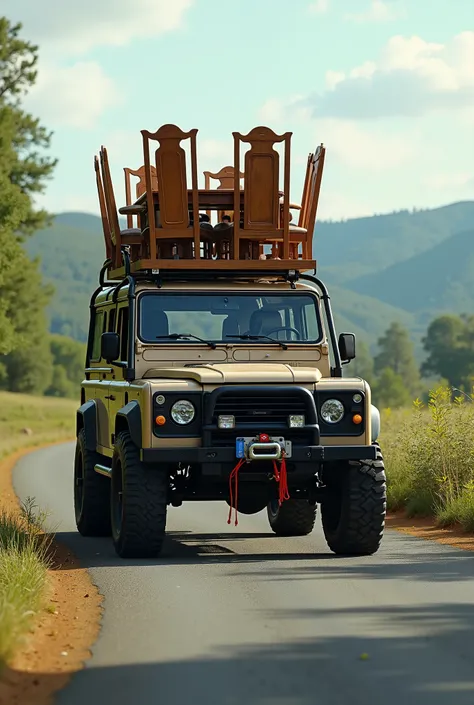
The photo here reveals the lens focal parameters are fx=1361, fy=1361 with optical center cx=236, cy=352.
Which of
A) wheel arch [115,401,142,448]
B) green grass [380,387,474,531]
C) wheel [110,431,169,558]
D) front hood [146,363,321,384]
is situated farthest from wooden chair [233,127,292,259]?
green grass [380,387,474,531]

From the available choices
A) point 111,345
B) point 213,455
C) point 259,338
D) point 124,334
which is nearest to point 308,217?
point 259,338

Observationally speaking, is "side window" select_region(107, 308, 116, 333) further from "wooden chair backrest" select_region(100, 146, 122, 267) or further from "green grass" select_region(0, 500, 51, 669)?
"green grass" select_region(0, 500, 51, 669)

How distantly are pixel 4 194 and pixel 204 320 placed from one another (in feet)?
98.8

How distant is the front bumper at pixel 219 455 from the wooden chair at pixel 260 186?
8.48ft

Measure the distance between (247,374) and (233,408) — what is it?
1.15ft

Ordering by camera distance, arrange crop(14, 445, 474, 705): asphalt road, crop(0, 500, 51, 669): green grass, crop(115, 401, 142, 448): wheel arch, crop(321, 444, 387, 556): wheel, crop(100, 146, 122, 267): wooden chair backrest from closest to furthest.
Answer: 1. crop(14, 445, 474, 705): asphalt road
2. crop(0, 500, 51, 669): green grass
3. crop(115, 401, 142, 448): wheel arch
4. crop(321, 444, 387, 556): wheel
5. crop(100, 146, 122, 267): wooden chair backrest

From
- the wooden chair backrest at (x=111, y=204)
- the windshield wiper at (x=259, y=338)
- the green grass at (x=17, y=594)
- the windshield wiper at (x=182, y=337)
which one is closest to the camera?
the green grass at (x=17, y=594)

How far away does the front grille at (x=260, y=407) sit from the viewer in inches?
505

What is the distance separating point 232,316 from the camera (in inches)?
568

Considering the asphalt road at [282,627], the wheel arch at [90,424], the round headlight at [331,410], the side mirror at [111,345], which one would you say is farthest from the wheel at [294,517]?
the side mirror at [111,345]

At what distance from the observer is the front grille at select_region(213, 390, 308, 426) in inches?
505

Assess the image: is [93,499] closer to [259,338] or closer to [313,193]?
[259,338]

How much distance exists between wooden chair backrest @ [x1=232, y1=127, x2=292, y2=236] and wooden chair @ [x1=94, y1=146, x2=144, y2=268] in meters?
1.38

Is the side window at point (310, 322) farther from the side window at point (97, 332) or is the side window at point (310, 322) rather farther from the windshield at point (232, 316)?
the side window at point (97, 332)
